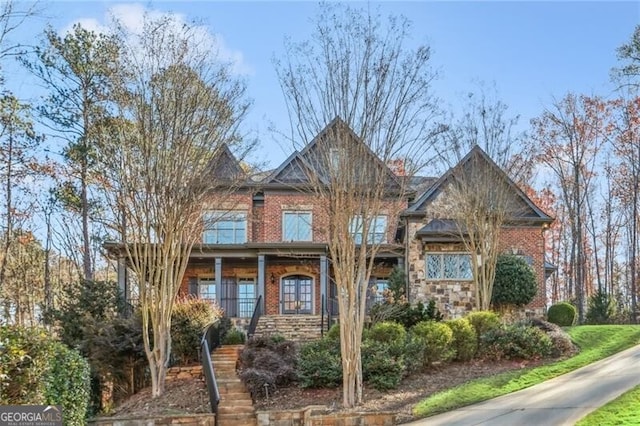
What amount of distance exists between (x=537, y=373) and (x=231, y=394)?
6.39 meters

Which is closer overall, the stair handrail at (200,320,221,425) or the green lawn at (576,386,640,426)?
the green lawn at (576,386,640,426)

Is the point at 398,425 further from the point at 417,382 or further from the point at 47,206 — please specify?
the point at 47,206

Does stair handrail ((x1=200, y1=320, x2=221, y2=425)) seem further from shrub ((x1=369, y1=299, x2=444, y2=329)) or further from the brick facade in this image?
the brick facade

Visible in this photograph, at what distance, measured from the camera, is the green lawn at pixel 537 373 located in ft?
38.4

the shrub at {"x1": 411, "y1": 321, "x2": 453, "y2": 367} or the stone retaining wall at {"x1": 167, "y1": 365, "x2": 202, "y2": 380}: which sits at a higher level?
the shrub at {"x1": 411, "y1": 321, "x2": 453, "y2": 367}

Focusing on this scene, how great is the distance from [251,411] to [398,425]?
3.01m

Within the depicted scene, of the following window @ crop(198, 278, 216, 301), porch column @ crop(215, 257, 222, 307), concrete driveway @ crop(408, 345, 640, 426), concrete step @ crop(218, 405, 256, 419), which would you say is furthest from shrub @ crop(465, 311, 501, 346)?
window @ crop(198, 278, 216, 301)

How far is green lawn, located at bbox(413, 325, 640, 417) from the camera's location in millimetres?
11718

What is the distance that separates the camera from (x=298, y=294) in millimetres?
24328

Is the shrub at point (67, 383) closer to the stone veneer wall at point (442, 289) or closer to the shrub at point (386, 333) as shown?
the shrub at point (386, 333)

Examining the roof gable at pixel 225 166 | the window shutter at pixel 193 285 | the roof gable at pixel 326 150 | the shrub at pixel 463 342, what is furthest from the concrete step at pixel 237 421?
the window shutter at pixel 193 285

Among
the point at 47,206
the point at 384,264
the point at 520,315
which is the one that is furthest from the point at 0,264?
the point at 520,315

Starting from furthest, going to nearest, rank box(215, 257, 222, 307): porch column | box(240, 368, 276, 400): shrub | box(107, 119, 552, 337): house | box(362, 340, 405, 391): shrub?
box(215, 257, 222, 307): porch column → box(107, 119, 552, 337): house → box(240, 368, 276, 400): shrub → box(362, 340, 405, 391): shrub

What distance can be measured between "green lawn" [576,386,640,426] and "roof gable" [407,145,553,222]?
901cm
